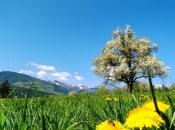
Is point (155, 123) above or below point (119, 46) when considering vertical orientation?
below

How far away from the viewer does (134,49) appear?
4747 centimetres

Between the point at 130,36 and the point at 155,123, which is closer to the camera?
the point at 155,123

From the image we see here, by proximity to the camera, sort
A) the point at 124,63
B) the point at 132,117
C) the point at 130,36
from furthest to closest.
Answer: the point at 130,36 < the point at 124,63 < the point at 132,117

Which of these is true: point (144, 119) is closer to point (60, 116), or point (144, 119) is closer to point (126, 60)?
point (60, 116)

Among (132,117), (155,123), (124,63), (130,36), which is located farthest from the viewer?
(130,36)

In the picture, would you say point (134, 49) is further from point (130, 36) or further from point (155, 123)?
point (155, 123)

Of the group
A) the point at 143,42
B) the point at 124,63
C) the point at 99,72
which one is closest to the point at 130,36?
the point at 143,42

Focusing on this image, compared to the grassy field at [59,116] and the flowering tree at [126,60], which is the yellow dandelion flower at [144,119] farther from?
the flowering tree at [126,60]

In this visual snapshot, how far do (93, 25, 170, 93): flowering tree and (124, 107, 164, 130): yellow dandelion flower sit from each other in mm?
45100

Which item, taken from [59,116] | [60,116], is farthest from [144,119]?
[60,116]

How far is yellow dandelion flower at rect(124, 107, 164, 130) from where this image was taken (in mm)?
601

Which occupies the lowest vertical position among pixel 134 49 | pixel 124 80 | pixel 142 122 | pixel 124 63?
pixel 142 122

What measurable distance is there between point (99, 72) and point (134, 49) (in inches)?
369

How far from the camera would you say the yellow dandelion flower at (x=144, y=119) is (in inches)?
23.6
